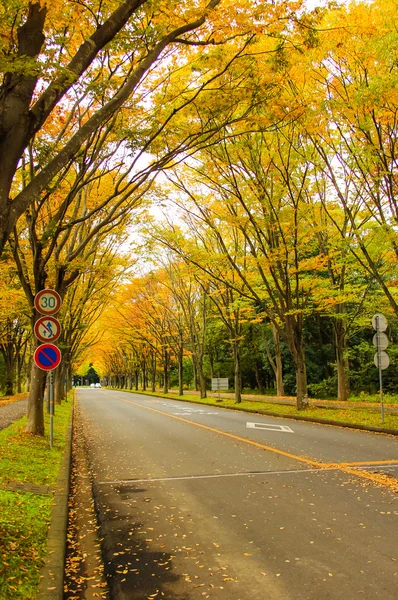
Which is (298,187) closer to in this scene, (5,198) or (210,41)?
(210,41)

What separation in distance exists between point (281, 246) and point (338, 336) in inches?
299

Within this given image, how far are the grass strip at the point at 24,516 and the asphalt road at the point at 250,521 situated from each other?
64 centimetres

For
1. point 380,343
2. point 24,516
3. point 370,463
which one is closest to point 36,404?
point 24,516

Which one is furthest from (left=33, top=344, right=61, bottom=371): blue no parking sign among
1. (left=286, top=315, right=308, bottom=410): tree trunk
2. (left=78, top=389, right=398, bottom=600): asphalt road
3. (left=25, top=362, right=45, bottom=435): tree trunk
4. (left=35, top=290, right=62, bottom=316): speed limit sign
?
(left=286, top=315, right=308, bottom=410): tree trunk

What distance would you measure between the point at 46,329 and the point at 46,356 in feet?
1.70

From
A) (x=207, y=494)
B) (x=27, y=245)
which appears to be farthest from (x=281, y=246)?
(x=207, y=494)

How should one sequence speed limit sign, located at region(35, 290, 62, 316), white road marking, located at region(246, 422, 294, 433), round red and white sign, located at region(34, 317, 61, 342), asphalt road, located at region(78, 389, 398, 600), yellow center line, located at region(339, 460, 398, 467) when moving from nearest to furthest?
asphalt road, located at region(78, 389, 398, 600)
yellow center line, located at region(339, 460, 398, 467)
round red and white sign, located at region(34, 317, 61, 342)
speed limit sign, located at region(35, 290, 62, 316)
white road marking, located at region(246, 422, 294, 433)

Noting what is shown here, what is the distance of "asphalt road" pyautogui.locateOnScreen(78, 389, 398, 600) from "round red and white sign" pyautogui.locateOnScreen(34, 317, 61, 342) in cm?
255

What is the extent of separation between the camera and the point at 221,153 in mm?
13945

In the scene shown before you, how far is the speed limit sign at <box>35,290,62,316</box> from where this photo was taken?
29.1 ft

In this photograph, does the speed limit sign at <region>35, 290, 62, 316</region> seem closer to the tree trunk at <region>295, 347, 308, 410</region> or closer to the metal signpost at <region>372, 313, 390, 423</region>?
the metal signpost at <region>372, 313, 390, 423</region>

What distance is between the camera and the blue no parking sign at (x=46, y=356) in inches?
343

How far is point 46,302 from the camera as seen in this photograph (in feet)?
29.5

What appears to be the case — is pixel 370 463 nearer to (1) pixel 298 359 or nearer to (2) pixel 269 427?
(2) pixel 269 427
